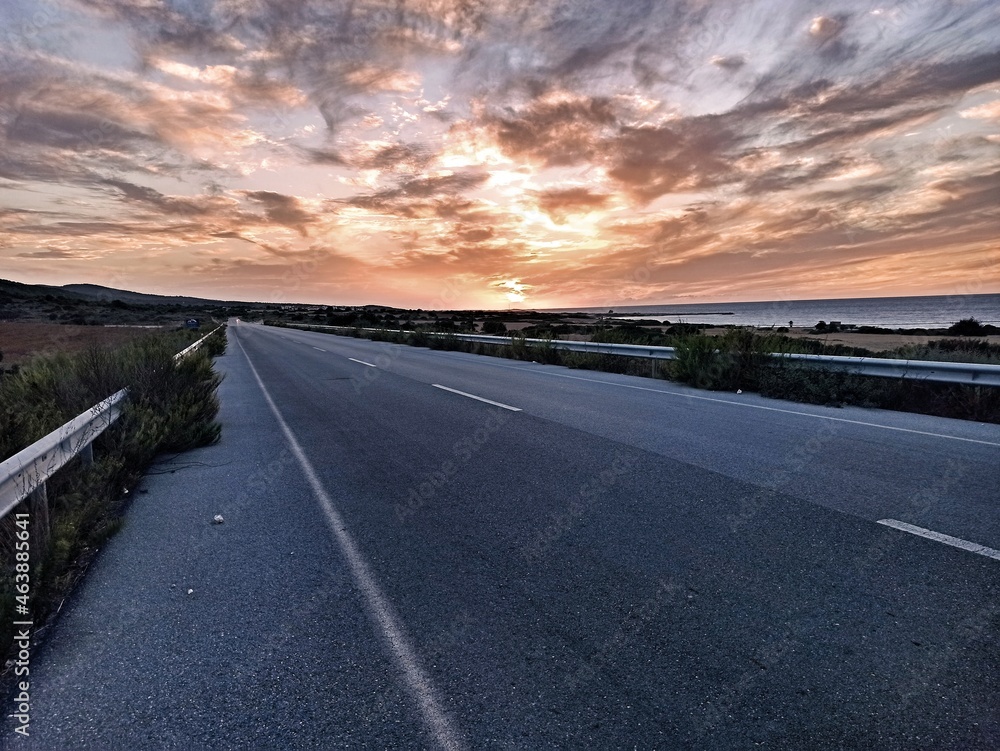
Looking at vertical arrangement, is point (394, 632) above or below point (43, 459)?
below

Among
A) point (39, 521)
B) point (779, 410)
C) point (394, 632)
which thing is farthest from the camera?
point (779, 410)

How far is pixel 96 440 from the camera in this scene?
6727mm

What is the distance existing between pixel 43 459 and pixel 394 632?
3457mm

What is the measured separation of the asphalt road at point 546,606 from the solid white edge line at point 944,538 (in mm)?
113

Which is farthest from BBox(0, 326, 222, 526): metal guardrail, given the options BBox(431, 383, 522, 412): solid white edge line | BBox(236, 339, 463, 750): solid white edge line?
BBox(431, 383, 522, 412): solid white edge line

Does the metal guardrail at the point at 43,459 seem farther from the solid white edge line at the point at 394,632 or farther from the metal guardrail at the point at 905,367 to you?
the metal guardrail at the point at 905,367

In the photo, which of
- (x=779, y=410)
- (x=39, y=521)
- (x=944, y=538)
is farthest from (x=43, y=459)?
(x=779, y=410)

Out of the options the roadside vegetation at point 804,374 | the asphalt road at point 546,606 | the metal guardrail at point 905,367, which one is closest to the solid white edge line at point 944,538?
the asphalt road at point 546,606

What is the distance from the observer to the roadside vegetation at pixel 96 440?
371 centimetres

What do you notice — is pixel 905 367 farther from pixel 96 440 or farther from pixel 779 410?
pixel 96 440

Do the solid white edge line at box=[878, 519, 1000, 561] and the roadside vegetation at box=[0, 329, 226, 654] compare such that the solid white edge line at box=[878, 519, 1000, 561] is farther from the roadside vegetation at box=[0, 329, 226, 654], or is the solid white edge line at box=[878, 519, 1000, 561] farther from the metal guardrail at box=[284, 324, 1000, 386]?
the metal guardrail at box=[284, 324, 1000, 386]

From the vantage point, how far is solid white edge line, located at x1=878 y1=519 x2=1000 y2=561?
3.75 meters

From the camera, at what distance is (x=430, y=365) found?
1803cm

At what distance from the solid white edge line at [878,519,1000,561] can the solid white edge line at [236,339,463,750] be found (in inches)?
145
